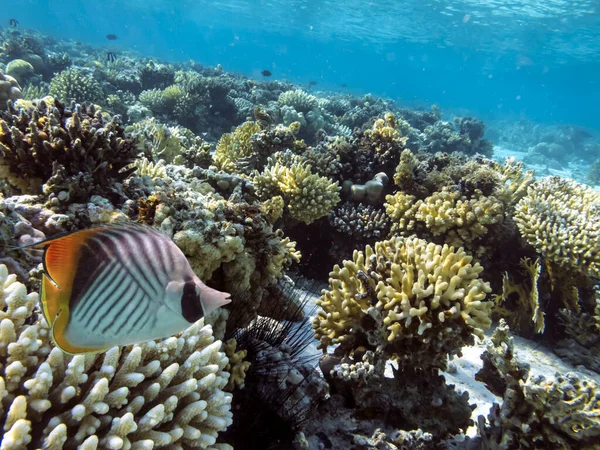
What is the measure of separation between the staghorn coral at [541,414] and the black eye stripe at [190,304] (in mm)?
2744

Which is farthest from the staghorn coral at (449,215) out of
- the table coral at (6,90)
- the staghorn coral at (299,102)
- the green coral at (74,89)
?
the green coral at (74,89)

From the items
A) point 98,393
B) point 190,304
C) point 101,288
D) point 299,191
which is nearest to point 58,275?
point 101,288

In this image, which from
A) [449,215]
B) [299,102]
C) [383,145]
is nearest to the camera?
[449,215]

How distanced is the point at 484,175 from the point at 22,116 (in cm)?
678

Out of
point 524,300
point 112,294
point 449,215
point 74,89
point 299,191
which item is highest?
point 112,294

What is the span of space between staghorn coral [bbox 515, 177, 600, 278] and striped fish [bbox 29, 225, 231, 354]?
5.79 metres

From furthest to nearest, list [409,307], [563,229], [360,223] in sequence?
[360,223], [563,229], [409,307]

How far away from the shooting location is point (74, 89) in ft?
39.8

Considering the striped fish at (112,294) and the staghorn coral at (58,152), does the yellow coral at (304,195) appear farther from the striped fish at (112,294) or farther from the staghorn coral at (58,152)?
the striped fish at (112,294)

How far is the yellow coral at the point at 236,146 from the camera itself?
24.0 feet

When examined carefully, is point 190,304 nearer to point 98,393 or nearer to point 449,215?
point 98,393

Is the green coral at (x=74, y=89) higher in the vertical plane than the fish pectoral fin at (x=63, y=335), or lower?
lower

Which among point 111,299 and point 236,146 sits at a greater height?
point 111,299

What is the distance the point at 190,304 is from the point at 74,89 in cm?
1440
